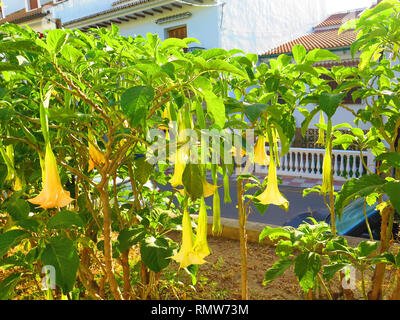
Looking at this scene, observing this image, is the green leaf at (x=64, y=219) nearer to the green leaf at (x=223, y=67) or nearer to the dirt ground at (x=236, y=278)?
the green leaf at (x=223, y=67)

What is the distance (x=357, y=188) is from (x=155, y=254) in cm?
69

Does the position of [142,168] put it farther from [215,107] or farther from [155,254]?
[215,107]

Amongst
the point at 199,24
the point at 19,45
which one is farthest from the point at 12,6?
the point at 19,45

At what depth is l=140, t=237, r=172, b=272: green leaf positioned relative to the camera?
1.18 m

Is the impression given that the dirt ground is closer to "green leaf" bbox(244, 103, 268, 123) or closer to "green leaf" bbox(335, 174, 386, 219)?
"green leaf" bbox(335, 174, 386, 219)

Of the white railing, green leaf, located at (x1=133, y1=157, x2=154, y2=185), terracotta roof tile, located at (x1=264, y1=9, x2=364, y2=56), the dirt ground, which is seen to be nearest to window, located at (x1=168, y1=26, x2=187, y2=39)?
terracotta roof tile, located at (x1=264, y1=9, x2=364, y2=56)

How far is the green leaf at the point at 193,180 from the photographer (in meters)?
0.73

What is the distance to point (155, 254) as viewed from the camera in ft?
3.96

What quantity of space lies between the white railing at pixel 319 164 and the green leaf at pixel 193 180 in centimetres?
708

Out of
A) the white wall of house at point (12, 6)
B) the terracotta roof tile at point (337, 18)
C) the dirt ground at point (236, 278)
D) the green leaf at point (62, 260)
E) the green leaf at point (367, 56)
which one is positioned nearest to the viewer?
the green leaf at point (62, 260)

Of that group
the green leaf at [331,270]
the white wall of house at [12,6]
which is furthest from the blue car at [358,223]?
the white wall of house at [12,6]
